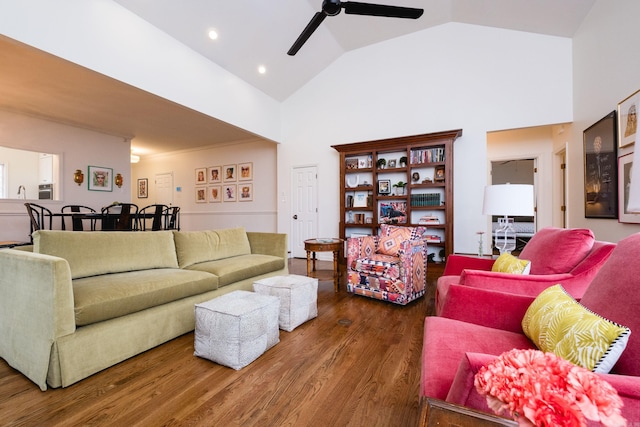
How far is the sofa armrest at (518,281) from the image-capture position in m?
1.58

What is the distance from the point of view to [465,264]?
2.52 metres

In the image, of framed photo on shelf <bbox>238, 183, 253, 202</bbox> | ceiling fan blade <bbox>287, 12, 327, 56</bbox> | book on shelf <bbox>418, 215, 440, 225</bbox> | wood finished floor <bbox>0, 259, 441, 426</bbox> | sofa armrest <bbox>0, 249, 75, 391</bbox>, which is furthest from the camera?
framed photo on shelf <bbox>238, 183, 253, 202</bbox>

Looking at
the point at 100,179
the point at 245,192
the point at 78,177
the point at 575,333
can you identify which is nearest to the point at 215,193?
A: the point at 245,192

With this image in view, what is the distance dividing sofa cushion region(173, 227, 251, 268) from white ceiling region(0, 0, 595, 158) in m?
1.97

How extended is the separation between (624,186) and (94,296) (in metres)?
4.54

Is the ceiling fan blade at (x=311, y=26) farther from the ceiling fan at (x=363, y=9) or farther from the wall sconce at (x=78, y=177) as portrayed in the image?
the wall sconce at (x=78, y=177)

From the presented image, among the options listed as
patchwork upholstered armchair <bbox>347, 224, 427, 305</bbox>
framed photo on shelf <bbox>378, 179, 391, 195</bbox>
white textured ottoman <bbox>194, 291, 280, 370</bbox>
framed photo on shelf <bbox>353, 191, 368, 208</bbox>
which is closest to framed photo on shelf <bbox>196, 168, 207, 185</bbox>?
framed photo on shelf <bbox>353, 191, 368, 208</bbox>

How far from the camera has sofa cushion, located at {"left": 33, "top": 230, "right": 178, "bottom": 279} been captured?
77.4 inches

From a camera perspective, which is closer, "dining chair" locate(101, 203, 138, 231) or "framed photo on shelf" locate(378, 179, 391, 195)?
"dining chair" locate(101, 203, 138, 231)

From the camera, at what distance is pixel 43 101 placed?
458 centimetres

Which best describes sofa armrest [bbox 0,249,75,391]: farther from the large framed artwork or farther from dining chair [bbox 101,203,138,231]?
the large framed artwork

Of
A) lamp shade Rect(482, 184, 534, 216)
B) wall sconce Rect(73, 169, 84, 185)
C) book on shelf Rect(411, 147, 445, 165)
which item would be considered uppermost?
book on shelf Rect(411, 147, 445, 165)

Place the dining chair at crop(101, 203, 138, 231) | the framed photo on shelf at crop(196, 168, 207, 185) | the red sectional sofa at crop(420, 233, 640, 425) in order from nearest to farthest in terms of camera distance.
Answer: the red sectional sofa at crop(420, 233, 640, 425) → the dining chair at crop(101, 203, 138, 231) → the framed photo on shelf at crop(196, 168, 207, 185)

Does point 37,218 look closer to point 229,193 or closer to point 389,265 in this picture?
point 229,193
